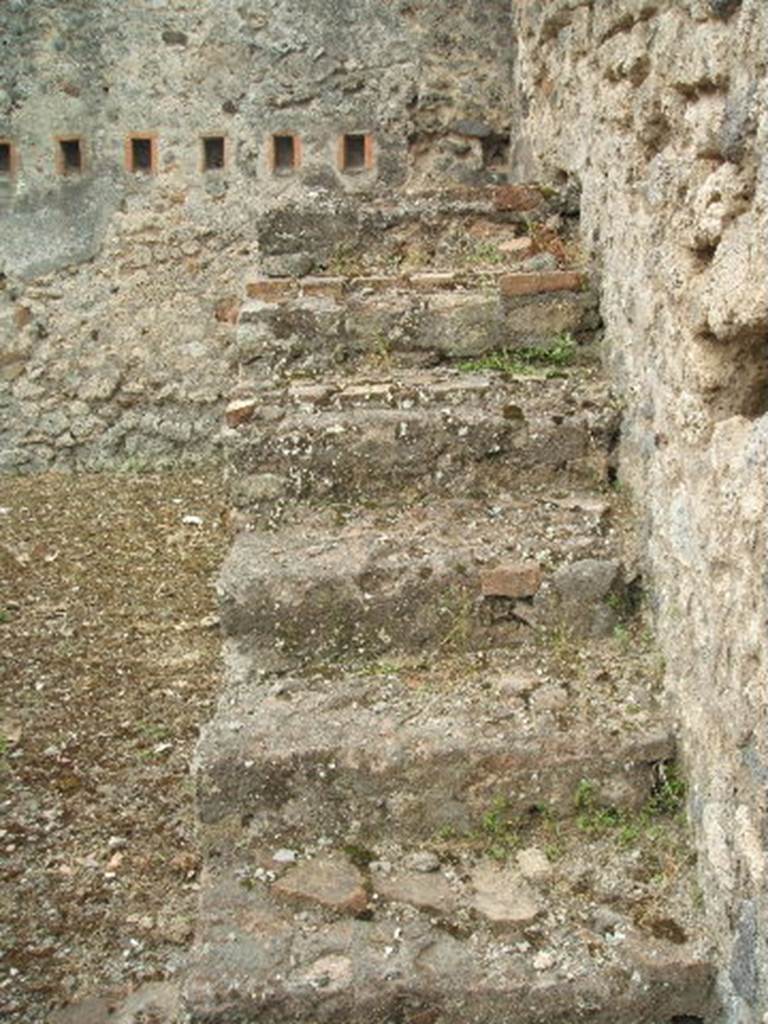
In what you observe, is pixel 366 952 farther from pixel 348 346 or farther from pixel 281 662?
pixel 348 346

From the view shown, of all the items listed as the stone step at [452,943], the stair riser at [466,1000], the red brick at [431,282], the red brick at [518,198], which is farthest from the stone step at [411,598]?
the red brick at [518,198]

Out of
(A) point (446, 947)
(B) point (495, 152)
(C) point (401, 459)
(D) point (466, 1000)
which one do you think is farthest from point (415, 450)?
(B) point (495, 152)

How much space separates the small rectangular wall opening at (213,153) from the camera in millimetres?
5879

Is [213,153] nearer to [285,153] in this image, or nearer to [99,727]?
[285,153]

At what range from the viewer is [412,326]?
3412mm

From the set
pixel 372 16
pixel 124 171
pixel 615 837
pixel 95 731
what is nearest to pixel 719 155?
pixel 615 837

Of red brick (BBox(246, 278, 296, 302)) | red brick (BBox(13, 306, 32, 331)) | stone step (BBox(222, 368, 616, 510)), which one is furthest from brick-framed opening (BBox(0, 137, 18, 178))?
stone step (BBox(222, 368, 616, 510))

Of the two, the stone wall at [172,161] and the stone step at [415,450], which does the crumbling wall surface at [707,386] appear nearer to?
the stone step at [415,450]

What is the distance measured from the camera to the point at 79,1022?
7.86 feet

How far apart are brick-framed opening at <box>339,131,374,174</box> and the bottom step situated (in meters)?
4.40

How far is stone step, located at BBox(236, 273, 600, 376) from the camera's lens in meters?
3.37

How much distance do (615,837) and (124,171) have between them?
4774 mm

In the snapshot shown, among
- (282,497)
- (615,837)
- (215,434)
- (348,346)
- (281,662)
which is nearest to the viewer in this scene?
(615,837)

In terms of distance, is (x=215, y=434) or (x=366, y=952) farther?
(x=215, y=434)
